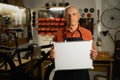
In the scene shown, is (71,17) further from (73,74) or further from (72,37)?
(73,74)

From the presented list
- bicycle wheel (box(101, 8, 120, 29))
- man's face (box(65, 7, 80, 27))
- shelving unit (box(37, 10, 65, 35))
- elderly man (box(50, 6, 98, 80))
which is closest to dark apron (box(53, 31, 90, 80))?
elderly man (box(50, 6, 98, 80))

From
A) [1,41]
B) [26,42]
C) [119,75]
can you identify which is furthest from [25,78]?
[119,75]

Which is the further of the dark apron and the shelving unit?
the shelving unit

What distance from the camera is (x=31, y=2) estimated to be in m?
5.96

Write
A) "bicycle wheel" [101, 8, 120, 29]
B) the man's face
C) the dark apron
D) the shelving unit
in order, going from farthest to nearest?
"bicycle wheel" [101, 8, 120, 29] < the shelving unit < the dark apron < the man's face

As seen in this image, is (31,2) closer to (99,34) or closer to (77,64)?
(99,34)

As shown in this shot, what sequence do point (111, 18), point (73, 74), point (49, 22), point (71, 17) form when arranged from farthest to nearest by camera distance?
point (111, 18), point (49, 22), point (73, 74), point (71, 17)

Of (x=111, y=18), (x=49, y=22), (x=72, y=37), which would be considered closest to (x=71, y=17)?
(x=72, y=37)

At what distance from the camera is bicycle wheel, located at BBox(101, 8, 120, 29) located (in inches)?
224

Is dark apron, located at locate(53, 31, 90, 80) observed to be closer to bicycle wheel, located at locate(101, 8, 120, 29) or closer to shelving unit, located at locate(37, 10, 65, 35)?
shelving unit, located at locate(37, 10, 65, 35)

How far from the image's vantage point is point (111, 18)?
5.71 metres

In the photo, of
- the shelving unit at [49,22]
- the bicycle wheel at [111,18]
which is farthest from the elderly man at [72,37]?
the bicycle wheel at [111,18]

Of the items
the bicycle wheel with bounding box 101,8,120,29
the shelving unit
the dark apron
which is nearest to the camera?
the dark apron

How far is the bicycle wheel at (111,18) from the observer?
570cm
